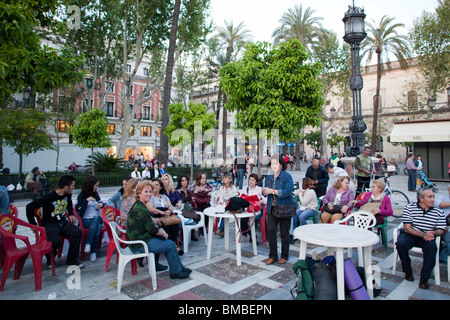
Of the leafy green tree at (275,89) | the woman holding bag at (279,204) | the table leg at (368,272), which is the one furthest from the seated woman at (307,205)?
the table leg at (368,272)

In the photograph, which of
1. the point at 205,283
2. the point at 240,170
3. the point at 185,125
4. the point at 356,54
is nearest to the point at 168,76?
the point at 185,125

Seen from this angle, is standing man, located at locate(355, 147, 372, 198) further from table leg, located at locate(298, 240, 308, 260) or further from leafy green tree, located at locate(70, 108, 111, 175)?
leafy green tree, located at locate(70, 108, 111, 175)

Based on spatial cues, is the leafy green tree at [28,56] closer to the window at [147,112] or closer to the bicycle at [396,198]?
the bicycle at [396,198]

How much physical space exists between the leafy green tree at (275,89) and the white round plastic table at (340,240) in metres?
3.18

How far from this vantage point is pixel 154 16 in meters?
20.0

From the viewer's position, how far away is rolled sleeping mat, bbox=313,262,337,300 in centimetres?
305

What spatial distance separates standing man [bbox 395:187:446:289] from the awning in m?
15.4

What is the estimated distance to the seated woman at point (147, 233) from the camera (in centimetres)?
389

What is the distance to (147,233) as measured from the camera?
156 inches

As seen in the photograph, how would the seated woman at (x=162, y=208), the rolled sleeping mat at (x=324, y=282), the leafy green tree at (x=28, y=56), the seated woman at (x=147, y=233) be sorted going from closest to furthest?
the rolled sleeping mat at (x=324, y=282)
the leafy green tree at (x=28, y=56)
the seated woman at (x=147, y=233)
the seated woman at (x=162, y=208)

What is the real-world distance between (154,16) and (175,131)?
33.2 ft

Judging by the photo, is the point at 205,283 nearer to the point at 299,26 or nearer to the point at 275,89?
the point at 275,89

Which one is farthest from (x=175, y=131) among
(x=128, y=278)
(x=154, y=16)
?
(x=128, y=278)

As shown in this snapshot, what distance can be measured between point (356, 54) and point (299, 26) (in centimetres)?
1820
